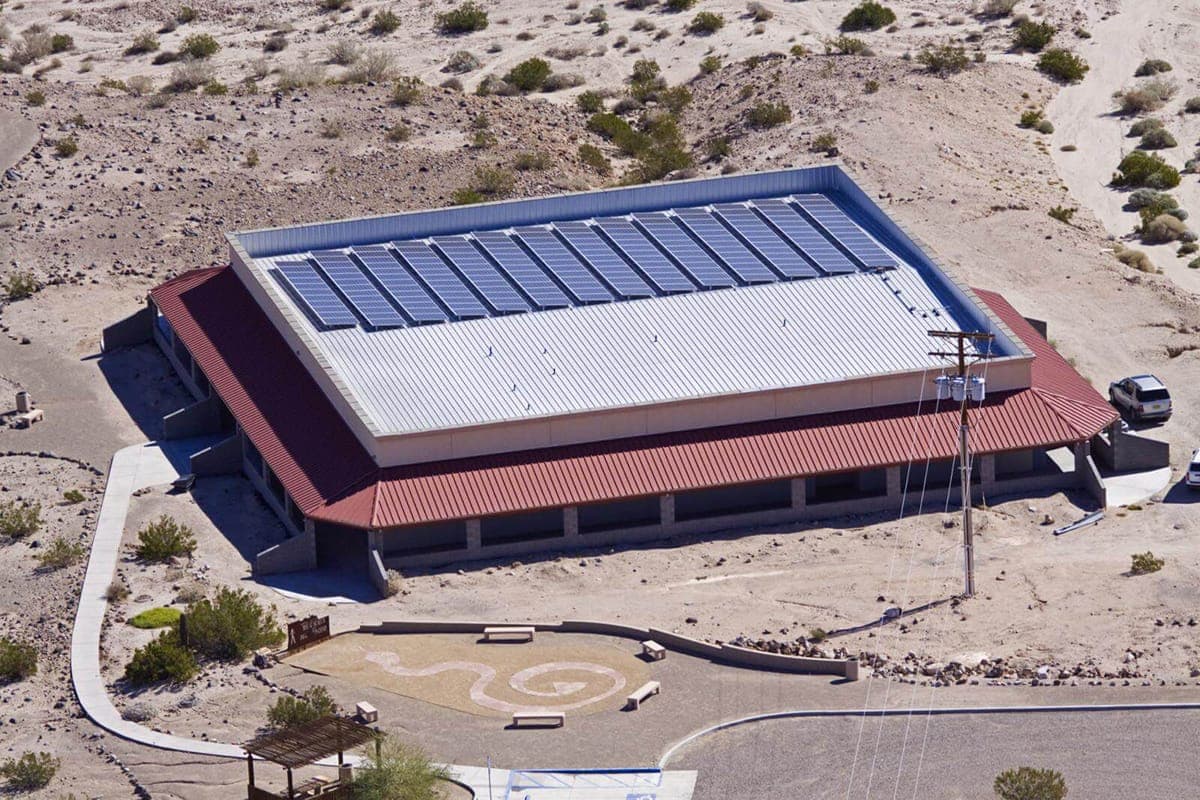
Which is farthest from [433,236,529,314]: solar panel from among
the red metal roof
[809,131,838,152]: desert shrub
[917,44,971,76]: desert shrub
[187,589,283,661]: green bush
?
[917,44,971,76]: desert shrub

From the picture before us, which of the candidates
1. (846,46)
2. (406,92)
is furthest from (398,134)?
(846,46)

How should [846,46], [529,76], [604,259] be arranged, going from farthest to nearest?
[846,46] → [529,76] → [604,259]

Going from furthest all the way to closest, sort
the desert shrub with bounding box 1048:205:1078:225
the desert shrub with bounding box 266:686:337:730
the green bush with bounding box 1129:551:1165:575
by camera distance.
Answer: the desert shrub with bounding box 1048:205:1078:225 → the green bush with bounding box 1129:551:1165:575 → the desert shrub with bounding box 266:686:337:730

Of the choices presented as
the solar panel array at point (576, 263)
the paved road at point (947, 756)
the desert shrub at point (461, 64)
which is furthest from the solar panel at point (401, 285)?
the desert shrub at point (461, 64)

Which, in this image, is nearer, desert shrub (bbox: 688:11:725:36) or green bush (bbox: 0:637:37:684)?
green bush (bbox: 0:637:37:684)

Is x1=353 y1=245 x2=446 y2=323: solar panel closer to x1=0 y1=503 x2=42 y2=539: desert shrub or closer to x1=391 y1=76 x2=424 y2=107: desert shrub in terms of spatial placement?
x1=0 y1=503 x2=42 y2=539: desert shrub

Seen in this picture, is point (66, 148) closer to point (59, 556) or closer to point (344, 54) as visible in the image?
point (344, 54)
